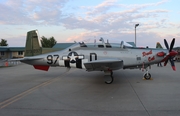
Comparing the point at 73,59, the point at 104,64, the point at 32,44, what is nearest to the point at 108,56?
the point at 104,64

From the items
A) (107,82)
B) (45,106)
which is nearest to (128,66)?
(107,82)

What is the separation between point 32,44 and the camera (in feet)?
35.9

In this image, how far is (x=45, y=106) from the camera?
5.27 meters

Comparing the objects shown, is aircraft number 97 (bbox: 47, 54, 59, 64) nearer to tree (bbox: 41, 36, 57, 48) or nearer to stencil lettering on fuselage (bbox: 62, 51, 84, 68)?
stencil lettering on fuselage (bbox: 62, 51, 84, 68)

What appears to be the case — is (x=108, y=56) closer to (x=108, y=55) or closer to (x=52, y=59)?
(x=108, y=55)

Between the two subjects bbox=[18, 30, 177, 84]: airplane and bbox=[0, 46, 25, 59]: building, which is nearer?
bbox=[18, 30, 177, 84]: airplane

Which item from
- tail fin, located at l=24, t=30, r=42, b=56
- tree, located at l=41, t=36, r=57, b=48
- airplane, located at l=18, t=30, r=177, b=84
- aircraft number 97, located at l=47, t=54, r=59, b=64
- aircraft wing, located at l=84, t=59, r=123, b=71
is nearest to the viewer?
aircraft wing, located at l=84, t=59, r=123, b=71

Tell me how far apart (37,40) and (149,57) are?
22.3 feet

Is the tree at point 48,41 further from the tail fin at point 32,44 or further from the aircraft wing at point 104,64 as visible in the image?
the aircraft wing at point 104,64

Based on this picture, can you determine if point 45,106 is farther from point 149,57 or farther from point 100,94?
point 149,57

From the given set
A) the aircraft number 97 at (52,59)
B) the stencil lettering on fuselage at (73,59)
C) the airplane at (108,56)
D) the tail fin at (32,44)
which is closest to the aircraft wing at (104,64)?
the airplane at (108,56)

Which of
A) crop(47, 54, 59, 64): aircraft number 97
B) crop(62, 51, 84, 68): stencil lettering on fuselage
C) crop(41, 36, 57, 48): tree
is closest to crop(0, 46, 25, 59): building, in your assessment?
crop(41, 36, 57, 48): tree

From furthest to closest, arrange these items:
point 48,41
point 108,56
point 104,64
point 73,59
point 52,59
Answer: point 48,41 → point 52,59 → point 73,59 → point 108,56 → point 104,64

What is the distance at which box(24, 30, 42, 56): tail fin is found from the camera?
1081cm
